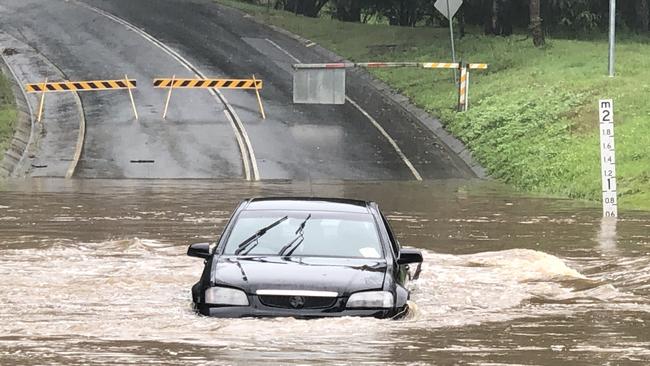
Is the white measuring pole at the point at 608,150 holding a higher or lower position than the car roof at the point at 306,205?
lower

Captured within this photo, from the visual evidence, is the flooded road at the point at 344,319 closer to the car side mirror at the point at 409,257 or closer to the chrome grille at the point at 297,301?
the chrome grille at the point at 297,301

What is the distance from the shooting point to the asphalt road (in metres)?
29.6

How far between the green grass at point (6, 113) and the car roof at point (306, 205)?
18.8 m

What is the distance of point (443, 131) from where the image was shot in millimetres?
34625

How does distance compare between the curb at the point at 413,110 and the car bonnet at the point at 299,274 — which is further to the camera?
the curb at the point at 413,110

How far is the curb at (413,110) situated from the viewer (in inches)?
1245

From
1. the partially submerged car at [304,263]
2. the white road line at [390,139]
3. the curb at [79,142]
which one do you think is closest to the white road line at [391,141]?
the white road line at [390,139]

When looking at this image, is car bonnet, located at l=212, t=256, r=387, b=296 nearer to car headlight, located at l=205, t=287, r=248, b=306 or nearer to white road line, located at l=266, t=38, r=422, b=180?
car headlight, located at l=205, t=287, r=248, b=306

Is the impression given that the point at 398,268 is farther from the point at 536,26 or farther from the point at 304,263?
the point at 536,26

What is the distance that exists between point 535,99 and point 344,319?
25.3 metres

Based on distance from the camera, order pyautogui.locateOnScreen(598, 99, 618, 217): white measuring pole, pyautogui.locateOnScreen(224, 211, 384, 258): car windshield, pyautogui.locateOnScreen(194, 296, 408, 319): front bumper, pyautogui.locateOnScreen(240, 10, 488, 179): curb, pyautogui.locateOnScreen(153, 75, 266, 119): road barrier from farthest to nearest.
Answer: pyautogui.locateOnScreen(153, 75, 266, 119): road barrier
pyautogui.locateOnScreen(240, 10, 488, 179): curb
pyautogui.locateOnScreen(598, 99, 618, 217): white measuring pole
pyautogui.locateOnScreen(224, 211, 384, 258): car windshield
pyautogui.locateOnScreen(194, 296, 408, 319): front bumper

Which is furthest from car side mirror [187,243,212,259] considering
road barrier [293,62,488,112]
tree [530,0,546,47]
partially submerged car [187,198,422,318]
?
tree [530,0,546,47]

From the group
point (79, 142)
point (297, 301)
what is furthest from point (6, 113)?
point (297, 301)

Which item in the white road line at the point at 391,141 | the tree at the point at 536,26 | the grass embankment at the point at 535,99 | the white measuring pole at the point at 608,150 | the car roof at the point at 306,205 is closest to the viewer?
the car roof at the point at 306,205
